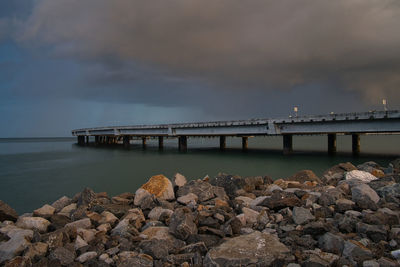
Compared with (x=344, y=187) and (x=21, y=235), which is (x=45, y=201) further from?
(x=344, y=187)

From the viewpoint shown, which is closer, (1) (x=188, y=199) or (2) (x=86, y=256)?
(2) (x=86, y=256)

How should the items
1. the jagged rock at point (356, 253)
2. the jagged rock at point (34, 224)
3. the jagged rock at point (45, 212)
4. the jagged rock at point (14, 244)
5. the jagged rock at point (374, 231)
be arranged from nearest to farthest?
1. the jagged rock at point (356, 253)
2. the jagged rock at point (374, 231)
3. the jagged rock at point (14, 244)
4. the jagged rock at point (34, 224)
5. the jagged rock at point (45, 212)

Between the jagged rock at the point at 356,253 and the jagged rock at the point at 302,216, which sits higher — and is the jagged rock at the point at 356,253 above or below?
below

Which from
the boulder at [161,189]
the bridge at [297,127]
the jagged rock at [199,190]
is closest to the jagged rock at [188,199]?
the jagged rock at [199,190]

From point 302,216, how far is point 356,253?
6.22 feet

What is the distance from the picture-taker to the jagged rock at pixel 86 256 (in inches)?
249

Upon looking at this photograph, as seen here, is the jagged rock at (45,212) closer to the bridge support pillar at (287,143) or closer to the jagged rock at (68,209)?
the jagged rock at (68,209)

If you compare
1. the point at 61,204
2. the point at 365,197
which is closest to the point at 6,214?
the point at 61,204

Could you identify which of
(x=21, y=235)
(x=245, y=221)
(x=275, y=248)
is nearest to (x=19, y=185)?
(x=21, y=235)

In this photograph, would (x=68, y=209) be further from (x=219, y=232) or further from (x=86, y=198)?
(x=219, y=232)

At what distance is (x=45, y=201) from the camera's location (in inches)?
673

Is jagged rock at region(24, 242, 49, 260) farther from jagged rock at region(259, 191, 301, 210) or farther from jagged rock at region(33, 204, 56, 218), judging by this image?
jagged rock at region(259, 191, 301, 210)

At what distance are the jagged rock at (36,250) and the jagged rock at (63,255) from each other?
42 cm

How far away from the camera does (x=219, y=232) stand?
23.5 feet
